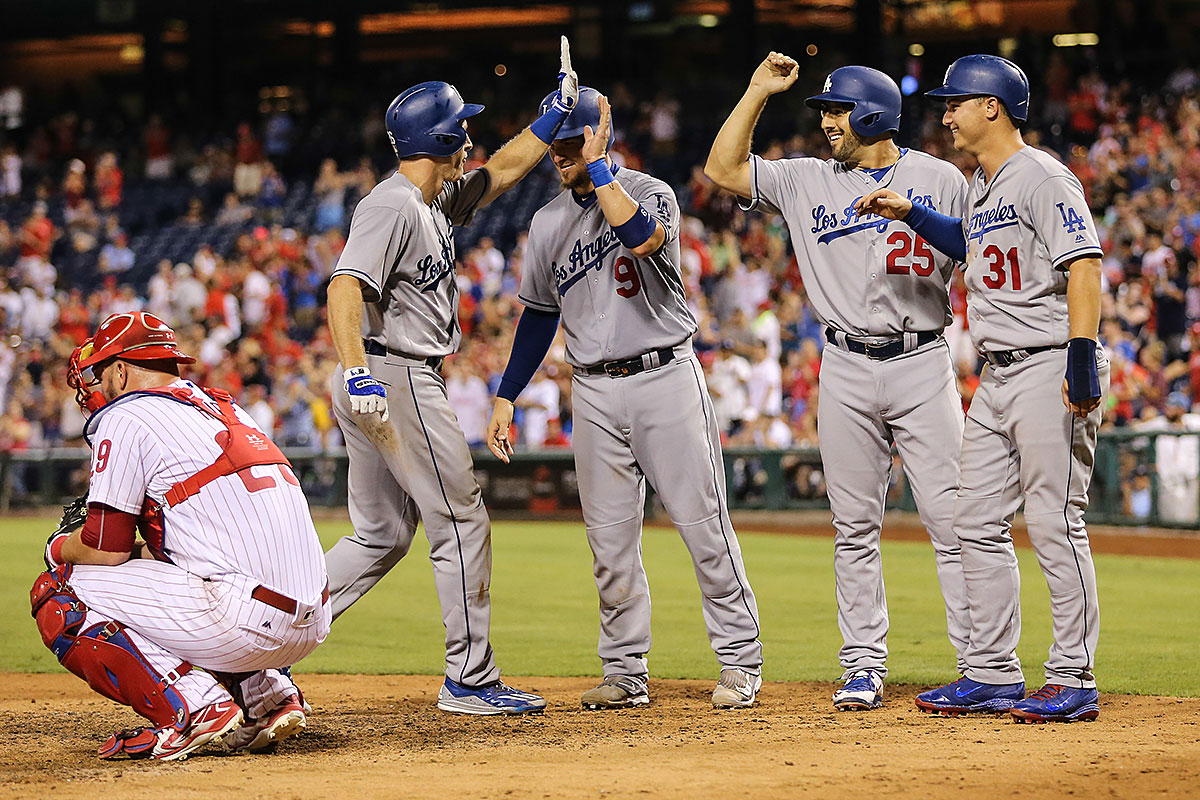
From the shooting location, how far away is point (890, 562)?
1101 cm

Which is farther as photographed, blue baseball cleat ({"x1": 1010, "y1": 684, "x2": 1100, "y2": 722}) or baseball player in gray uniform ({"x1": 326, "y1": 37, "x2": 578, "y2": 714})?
baseball player in gray uniform ({"x1": 326, "y1": 37, "x2": 578, "y2": 714})

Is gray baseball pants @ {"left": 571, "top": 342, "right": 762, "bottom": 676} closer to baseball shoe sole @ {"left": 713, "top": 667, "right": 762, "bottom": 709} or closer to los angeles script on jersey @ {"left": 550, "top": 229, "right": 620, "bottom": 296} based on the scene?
baseball shoe sole @ {"left": 713, "top": 667, "right": 762, "bottom": 709}

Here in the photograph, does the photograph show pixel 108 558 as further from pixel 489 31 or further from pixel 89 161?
pixel 489 31

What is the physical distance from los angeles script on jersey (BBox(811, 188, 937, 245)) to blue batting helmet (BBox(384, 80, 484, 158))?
130cm

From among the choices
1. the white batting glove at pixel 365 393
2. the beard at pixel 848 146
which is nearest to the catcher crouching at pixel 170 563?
the white batting glove at pixel 365 393

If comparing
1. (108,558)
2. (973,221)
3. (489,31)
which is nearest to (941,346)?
(973,221)

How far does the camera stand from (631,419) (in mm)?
5199

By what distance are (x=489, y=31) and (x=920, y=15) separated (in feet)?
29.7

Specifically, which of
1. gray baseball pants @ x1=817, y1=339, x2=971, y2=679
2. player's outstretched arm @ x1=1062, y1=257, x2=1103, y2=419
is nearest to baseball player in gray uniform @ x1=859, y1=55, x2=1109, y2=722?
player's outstretched arm @ x1=1062, y1=257, x2=1103, y2=419

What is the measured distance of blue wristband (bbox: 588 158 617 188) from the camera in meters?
4.97

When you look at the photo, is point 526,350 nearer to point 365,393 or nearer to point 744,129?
point 365,393

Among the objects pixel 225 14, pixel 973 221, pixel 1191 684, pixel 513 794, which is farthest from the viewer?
pixel 225 14

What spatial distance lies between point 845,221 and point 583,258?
37.8 inches

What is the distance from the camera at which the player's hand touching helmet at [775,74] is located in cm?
517
